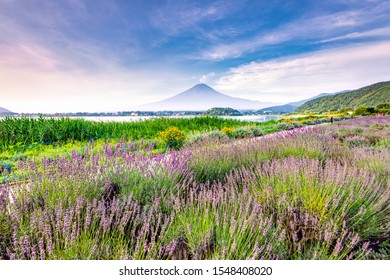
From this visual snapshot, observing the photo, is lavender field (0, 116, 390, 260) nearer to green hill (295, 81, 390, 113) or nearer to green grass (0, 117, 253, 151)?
green grass (0, 117, 253, 151)

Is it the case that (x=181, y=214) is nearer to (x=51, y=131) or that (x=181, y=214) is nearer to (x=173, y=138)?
(x=173, y=138)

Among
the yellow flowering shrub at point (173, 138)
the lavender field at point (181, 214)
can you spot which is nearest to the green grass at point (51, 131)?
the yellow flowering shrub at point (173, 138)

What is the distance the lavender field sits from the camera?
1.40m

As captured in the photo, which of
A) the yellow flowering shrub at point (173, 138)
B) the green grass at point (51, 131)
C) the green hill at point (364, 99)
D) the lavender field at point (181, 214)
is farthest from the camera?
the green hill at point (364, 99)

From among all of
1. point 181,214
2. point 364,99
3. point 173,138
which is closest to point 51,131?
point 173,138

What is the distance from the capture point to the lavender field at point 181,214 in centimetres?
140

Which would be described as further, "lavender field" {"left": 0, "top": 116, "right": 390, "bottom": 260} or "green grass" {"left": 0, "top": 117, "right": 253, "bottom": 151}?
"green grass" {"left": 0, "top": 117, "right": 253, "bottom": 151}

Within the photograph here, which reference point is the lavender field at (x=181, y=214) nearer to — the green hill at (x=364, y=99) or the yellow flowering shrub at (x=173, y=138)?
the yellow flowering shrub at (x=173, y=138)

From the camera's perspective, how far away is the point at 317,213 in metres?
1.94

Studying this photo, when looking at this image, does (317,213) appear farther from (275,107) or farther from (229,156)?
(275,107)

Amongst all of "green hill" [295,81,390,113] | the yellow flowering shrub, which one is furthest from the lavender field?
"green hill" [295,81,390,113]

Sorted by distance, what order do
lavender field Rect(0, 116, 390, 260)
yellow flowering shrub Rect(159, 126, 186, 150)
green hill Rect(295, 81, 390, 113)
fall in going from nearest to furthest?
1. lavender field Rect(0, 116, 390, 260)
2. yellow flowering shrub Rect(159, 126, 186, 150)
3. green hill Rect(295, 81, 390, 113)

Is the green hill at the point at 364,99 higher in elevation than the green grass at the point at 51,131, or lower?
higher
